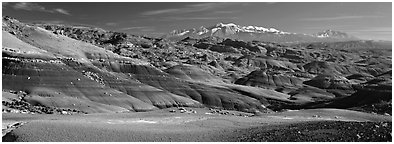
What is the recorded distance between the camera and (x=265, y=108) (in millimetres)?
118062

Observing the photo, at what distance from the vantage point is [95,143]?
110 feet

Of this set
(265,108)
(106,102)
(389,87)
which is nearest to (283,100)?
(265,108)

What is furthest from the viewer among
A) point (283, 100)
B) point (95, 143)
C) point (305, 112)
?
point (283, 100)

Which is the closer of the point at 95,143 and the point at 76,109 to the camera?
the point at 95,143

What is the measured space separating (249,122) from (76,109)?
49.7 m

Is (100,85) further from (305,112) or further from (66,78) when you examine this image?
(305,112)

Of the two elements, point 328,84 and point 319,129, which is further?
point 328,84

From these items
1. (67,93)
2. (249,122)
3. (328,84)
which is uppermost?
(249,122)

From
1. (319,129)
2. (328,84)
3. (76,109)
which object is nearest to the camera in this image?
(319,129)

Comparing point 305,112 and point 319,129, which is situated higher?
point 319,129

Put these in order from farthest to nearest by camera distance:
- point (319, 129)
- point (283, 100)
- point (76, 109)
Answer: point (283, 100), point (76, 109), point (319, 129)

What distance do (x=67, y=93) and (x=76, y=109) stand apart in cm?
1104

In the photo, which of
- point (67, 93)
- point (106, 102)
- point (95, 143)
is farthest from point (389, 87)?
point (95, 143)

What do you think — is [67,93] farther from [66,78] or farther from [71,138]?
[71,138]
